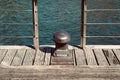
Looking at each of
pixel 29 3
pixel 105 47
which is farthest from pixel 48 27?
pixel 105 47

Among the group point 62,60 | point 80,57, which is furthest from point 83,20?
point 62,60

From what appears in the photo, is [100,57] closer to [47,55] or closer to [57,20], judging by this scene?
[47,55]

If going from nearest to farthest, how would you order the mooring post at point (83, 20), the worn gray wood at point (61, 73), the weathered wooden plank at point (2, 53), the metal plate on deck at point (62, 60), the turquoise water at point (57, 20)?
the worn gray wood at point (61, 73), the metal plate on deck at point (62, 60), the weathered wooden plank at point (2, 53), the mooring post at point (83, 20), the turquoise water at point (57, 20)

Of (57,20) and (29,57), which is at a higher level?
(29,57)

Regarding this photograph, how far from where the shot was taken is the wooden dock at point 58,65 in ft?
16.4

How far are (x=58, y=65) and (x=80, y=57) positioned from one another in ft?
1.86

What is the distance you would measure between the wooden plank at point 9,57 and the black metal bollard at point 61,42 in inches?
33.4

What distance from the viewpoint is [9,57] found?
5.82 metres

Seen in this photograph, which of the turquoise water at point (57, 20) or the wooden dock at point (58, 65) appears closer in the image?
the wooden dock at point (58, 65)

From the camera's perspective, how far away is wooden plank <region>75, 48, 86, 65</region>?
5.59 meters

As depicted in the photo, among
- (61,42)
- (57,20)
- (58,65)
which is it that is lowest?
(57,20)

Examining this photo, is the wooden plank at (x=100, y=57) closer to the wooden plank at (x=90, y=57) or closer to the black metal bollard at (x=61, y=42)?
the wooden plank at (x=90, y=57)

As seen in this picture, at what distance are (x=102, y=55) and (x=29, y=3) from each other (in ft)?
42.3

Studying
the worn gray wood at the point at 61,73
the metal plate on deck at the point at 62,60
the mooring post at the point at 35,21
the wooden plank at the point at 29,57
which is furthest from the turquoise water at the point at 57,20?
the worn gray wood at the point at 61,73
